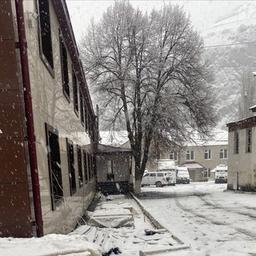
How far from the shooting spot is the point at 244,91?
3178 cm

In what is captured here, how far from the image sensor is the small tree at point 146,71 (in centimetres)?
2891

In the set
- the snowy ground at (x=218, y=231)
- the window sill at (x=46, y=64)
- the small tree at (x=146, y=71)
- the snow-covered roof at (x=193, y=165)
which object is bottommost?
the snowy ground at (x=218, y=231)

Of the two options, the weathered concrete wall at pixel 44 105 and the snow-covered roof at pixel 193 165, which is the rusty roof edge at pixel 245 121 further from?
the snow-covered roof at pixel 193 165

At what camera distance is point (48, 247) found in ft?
11.0

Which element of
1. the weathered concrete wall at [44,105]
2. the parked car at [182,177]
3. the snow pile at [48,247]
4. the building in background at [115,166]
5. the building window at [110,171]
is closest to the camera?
the snow pile at [48,247]

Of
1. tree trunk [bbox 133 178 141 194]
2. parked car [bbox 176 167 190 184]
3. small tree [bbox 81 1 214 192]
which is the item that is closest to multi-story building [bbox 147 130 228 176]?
parked car [bbox 176 167 190 184]

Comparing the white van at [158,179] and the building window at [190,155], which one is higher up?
the building window at [190,155]

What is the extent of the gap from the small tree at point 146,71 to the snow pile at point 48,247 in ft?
80.6

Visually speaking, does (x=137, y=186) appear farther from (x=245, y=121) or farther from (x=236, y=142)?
(x=245, y=121)

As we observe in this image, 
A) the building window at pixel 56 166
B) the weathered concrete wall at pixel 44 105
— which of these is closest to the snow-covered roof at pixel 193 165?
the building window at pixel 56 166

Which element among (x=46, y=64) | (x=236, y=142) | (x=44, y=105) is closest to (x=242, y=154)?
(x=236, y=142)

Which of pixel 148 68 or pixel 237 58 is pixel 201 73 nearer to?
pixel 148 68

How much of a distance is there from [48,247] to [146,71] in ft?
89.9

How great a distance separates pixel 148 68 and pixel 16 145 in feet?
85.5
